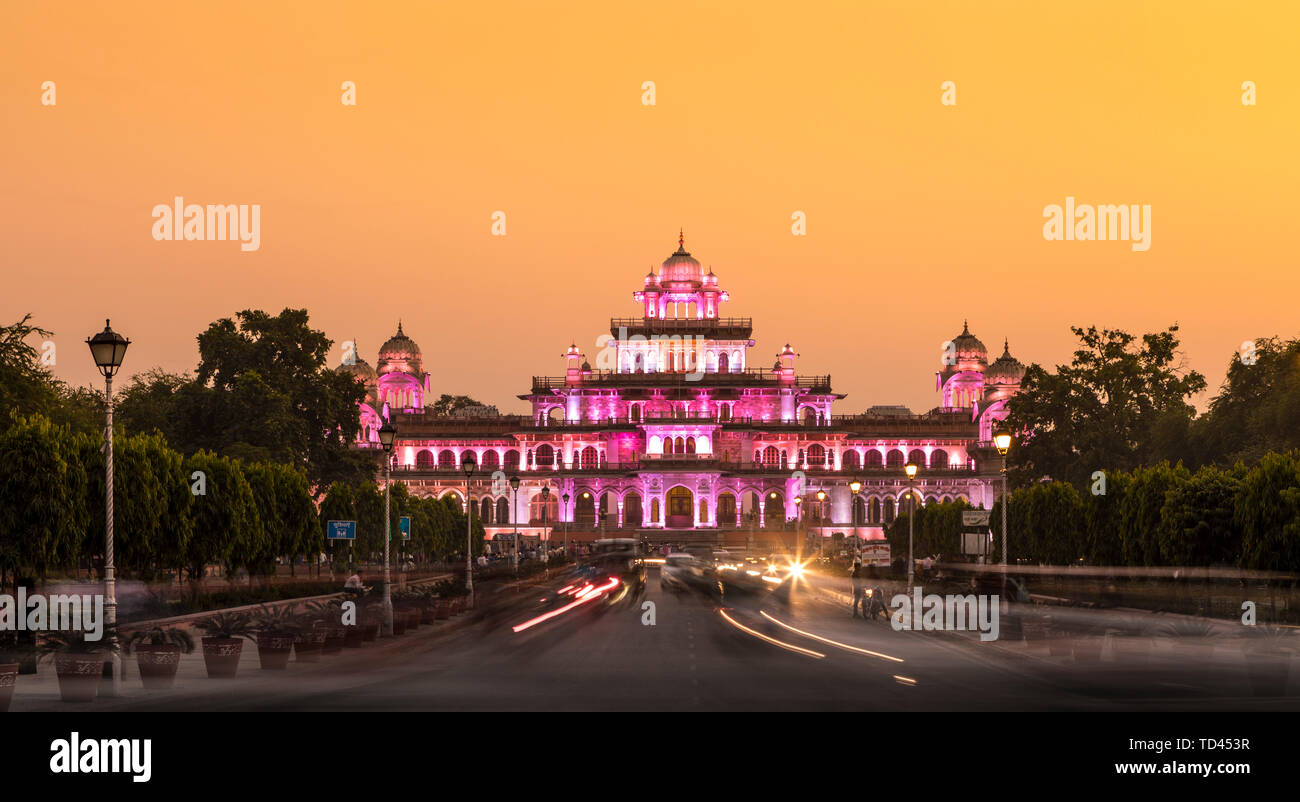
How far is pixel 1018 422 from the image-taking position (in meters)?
108

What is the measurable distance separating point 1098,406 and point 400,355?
92.1 metres

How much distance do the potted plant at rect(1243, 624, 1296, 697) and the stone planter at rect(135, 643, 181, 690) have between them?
18.5 meters

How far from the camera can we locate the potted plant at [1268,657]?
25281 mm

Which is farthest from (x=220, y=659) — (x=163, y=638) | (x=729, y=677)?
(x=729, y=677)

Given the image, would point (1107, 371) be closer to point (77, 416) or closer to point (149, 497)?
point (77, 416)

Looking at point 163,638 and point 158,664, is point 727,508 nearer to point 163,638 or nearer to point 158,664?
point 163,638

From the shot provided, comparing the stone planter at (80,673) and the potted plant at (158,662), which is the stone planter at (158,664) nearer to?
the potted plant at (158,662)

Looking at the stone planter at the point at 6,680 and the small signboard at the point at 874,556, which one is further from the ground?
the stone planter at the point at 6,680

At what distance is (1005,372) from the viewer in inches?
6447

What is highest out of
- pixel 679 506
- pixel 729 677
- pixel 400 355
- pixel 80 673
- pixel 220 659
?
pixel 400 355

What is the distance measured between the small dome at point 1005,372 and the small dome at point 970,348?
754 centimetres

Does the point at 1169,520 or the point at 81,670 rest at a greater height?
the point at 1169,520

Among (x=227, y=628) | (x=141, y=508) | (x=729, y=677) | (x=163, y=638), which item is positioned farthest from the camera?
(x=141, y=508)

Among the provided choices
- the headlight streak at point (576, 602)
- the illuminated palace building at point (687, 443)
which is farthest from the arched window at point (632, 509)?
the headlight streak at point (576, 602)
